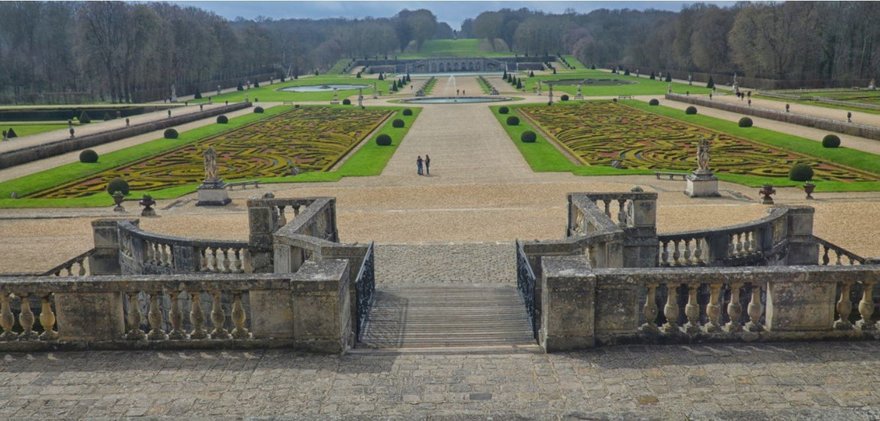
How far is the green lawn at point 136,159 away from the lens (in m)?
29.3

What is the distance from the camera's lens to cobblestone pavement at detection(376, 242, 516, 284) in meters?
15.9

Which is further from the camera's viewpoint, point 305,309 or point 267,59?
point 267,59

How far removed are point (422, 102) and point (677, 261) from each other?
67.8 meters

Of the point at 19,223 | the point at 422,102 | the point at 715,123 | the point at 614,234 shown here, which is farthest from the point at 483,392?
the point at 422,102

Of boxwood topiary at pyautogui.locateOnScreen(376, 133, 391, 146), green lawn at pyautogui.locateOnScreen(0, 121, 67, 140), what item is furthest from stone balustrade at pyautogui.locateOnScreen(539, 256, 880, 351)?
green lawn at pyautogui.locateOnScreen(0, 121, 67, 140)

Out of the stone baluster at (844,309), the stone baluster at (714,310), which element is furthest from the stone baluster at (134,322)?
the stone baluster at (844,309)

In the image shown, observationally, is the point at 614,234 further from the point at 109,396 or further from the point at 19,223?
the point at 19,223

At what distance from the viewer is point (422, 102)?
81750 mm

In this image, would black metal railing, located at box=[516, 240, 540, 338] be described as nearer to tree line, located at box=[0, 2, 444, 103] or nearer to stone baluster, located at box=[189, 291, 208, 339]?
stone baluster, located at box=[189, 291, 208, 339]

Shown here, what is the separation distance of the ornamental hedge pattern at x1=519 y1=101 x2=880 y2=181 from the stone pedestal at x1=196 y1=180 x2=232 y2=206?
57.7 ft

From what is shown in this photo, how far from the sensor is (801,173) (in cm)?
3047

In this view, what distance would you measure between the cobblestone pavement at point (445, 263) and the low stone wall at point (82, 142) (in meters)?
30.0

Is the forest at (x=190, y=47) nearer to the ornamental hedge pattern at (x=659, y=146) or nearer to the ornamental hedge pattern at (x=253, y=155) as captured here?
the ornamental hedge pattern at (x=253, y=155)

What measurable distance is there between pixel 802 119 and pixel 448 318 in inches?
1790
